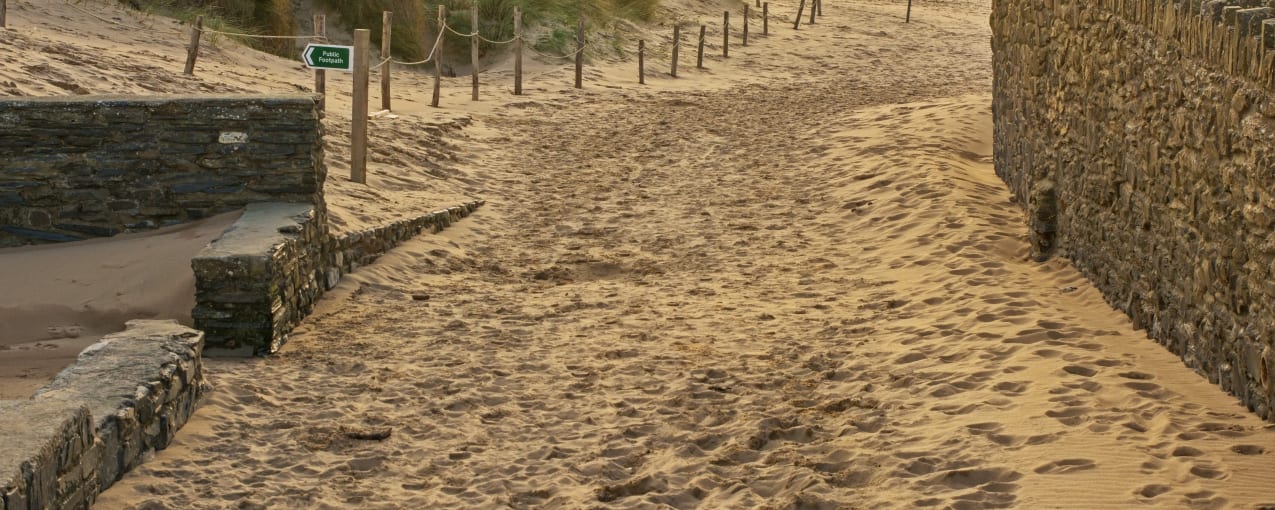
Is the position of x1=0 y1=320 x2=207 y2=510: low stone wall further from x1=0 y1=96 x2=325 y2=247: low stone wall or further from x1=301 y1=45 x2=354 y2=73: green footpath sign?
x1=301 y1=45 x2=354 y2=73: green footpath sign

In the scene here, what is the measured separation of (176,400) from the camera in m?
6.13

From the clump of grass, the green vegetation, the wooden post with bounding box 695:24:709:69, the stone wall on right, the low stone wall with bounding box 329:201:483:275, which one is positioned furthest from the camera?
the wooden post with bounding box 695:24:709:69

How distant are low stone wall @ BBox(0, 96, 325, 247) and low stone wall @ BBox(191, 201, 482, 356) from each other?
274 millimetres

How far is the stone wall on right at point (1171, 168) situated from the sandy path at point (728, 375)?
232 mm

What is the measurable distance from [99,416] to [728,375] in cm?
323

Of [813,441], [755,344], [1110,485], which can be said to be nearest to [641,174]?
[755,344]

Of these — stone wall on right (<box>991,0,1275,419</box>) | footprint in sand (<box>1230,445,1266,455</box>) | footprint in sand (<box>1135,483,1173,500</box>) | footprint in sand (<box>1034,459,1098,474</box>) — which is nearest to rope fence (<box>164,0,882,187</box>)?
stone wall on right (<box>991,0,1275,419</box>)

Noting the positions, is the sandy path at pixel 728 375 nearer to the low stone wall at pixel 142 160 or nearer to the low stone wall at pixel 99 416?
the low stone wall at pixel 99 416

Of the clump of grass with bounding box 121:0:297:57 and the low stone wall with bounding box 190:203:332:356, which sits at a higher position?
the clump of grass with bounding box 121:0:297:57

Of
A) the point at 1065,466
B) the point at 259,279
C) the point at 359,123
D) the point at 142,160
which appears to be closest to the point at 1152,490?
the point at 1065,466

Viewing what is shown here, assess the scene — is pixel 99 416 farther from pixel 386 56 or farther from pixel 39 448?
pixel 386 56

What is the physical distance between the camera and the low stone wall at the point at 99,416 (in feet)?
14.9

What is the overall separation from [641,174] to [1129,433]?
26.6ft

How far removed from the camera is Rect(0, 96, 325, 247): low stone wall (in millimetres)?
8242
